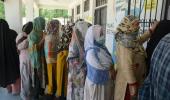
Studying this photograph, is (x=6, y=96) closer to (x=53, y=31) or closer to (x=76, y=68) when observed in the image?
(x=53, y=31)

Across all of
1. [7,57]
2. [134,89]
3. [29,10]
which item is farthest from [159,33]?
[29,10]

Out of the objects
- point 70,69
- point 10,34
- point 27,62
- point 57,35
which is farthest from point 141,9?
point 10,34

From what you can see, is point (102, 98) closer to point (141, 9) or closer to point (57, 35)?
point (57, 35)

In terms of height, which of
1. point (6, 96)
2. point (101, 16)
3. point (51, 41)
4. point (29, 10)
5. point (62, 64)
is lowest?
point (6, 96)

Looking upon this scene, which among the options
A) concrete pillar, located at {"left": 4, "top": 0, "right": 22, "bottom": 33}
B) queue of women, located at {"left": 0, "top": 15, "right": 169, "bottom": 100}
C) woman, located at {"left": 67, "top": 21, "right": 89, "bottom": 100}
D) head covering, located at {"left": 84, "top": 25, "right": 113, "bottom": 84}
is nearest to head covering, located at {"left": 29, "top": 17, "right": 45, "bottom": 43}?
queue of women, located at {"left": 0, "top": 15, "right": 169, "bottom": 100}

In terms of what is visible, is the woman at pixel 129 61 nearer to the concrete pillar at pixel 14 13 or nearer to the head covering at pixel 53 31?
the head covering at pixel 53 31

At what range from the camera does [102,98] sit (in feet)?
5.37

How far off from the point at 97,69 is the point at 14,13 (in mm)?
2833

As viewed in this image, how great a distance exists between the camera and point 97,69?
1576mm

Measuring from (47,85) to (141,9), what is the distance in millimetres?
1582

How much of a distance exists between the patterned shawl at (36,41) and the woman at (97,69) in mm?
914

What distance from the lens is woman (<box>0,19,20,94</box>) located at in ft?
9.62

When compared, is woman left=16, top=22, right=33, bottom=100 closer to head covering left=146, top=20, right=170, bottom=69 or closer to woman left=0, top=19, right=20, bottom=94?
woman left=0, top=19, right=20, bottom=94

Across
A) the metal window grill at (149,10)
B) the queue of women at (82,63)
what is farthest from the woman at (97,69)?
the metal window grill at (149,10)
